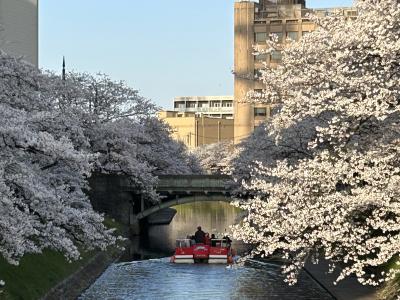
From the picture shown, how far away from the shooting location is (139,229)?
6975cm

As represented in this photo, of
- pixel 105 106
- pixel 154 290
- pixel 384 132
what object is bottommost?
pixel 154 290

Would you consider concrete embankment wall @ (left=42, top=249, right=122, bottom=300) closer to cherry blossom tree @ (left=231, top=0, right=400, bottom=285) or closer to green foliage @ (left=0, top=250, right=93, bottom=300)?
green foliage @ (left=0, top=250, right=93, bottom=300)

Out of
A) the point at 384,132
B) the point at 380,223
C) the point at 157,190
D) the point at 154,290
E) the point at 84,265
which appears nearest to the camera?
the point at 380,223

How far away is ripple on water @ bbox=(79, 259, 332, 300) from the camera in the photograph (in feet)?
106

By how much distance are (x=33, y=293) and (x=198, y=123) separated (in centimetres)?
16166

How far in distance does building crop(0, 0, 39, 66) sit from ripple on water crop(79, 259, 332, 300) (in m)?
53.6

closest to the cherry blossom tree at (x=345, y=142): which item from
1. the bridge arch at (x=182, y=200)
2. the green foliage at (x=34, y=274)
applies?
the green foliage at (x=34, y=274)

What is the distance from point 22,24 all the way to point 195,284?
68430 mm

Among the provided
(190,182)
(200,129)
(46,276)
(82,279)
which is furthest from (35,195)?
(200,129)

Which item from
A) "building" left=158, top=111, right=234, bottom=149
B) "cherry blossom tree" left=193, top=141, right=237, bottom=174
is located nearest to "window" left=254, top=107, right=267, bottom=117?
"cherry blossom tree" left=193, top=141, right=237, bottom=174

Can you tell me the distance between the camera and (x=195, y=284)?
36500 millimetres

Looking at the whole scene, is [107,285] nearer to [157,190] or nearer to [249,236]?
[249,236]

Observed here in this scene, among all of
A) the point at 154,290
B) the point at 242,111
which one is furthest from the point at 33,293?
the point at 242,111

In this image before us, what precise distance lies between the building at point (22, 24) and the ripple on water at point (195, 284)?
53596mm
